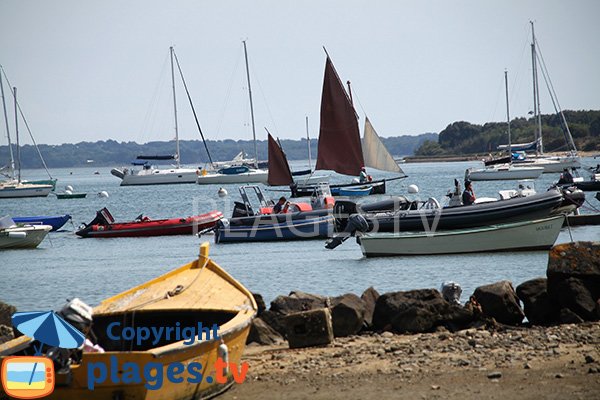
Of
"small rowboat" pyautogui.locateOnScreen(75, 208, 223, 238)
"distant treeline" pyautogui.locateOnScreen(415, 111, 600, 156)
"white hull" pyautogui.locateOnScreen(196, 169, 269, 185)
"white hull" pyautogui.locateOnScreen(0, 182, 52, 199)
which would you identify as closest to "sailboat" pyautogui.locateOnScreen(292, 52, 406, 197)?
"small rowboat" pyautogui.locateOnScreen(75, 208, 223, 238)

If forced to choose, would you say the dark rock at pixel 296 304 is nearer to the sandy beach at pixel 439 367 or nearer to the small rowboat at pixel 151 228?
the sandy beach at pixel 439 367

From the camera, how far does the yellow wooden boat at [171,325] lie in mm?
8758

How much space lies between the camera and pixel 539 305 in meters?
13.5

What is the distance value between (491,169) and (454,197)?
4226cm

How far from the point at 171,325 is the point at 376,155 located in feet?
95.4

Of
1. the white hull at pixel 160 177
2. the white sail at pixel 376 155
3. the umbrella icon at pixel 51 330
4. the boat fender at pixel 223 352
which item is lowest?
the white hull at pixel 160 177

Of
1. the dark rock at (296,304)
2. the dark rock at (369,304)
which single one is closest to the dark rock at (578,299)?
the dark rock at (369,304)

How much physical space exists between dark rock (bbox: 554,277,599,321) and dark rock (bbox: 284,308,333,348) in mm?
3247

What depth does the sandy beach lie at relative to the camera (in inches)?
385

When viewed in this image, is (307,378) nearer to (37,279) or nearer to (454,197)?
(37,279)

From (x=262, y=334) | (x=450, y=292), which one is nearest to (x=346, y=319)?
(x=262, y=334)

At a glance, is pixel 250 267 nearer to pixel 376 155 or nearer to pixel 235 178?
pixel 376 155

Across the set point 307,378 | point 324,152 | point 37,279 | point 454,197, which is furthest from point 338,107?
point 307,378

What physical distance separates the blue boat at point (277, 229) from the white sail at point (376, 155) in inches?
349
